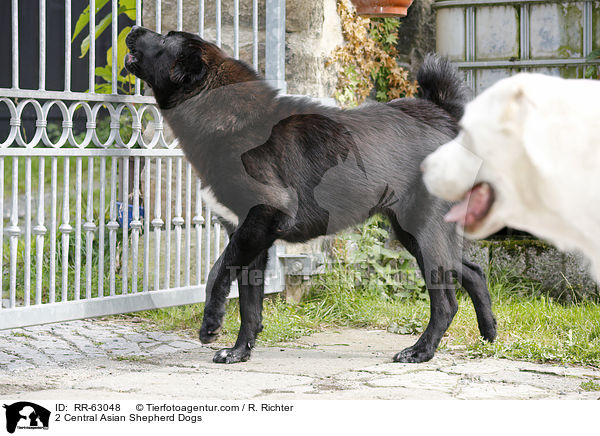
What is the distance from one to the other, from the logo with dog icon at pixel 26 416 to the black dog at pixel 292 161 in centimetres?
97

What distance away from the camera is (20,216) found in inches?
286

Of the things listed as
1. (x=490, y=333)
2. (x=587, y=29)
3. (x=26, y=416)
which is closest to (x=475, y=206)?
(x=26, y=416)

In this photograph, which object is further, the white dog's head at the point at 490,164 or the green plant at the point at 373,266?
the green plant at the point at 373,266

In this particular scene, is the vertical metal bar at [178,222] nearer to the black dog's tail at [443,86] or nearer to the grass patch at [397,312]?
the grass patch at [397,312]

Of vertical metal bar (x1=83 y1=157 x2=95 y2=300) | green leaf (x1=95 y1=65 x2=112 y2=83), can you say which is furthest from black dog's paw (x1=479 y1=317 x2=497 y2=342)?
green leaf (x1=95 y1=65 x2=112 y2=83)

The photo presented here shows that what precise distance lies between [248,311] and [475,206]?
2103mm

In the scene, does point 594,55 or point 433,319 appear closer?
point 433,319

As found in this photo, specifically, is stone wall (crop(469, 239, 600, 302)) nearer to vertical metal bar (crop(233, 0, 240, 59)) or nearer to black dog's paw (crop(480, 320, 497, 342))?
black dog's paw (crop(480, 320, 497, 342))

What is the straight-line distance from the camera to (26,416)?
9.45ft

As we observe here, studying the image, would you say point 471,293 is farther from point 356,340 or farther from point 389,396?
point 389,396

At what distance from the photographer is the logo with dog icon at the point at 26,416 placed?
2.82 meters

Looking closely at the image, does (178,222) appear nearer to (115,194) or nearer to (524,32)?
(115,194)

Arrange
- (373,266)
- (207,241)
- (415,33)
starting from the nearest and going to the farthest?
(207,241), (373,266), (415,33)

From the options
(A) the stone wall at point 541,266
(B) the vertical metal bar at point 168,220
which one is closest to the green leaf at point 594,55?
(A) the stone wall at point 541,266
